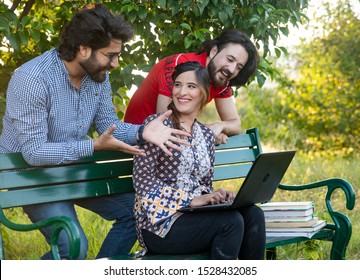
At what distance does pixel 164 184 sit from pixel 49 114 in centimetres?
62

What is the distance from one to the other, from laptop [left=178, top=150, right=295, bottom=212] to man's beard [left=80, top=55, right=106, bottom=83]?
736 millimetres

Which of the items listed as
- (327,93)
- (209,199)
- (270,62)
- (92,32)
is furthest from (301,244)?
(327,93)

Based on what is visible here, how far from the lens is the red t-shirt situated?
12.1 ft

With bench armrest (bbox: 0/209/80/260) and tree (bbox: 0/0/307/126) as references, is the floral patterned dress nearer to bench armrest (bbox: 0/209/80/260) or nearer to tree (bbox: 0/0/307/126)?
bench armrest (bbox: 0/209/80/260)

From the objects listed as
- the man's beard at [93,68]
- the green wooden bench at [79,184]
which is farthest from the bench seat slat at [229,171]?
the man's beard at [93,68]

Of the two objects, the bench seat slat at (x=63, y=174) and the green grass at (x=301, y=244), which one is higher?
the bench seat slat at (x=63, y=174)

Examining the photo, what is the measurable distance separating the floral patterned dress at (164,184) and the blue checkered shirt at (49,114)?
22cm

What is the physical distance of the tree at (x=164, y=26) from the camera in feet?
12.9

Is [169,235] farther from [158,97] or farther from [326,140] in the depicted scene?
[326,140]

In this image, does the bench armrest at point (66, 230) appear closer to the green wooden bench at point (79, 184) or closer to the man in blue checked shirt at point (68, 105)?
the green wooden bench at point (79, 184)

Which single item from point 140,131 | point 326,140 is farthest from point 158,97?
point 326,140

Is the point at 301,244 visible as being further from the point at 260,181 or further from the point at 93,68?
the point at 93,68

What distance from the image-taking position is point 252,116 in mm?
10508
